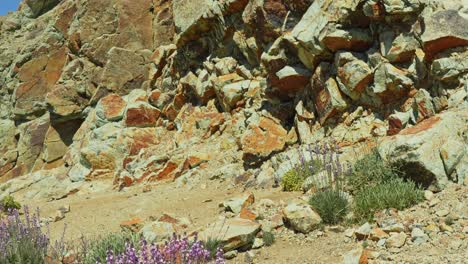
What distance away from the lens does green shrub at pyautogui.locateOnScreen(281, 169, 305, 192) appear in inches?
482

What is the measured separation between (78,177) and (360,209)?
19651 millimetres

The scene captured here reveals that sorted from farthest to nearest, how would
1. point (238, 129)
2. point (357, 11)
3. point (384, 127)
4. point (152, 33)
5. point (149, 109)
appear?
1. point (152, 33)
2. point (149, 109)
3. point (238, 129)
4. point (357, 11)
5. point (384, 127)

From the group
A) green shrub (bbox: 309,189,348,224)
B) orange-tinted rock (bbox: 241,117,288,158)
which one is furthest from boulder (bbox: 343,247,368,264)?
orange-tinted rock (bbox: 241,117,288,158)

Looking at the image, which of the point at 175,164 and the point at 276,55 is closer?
the point at 276,55

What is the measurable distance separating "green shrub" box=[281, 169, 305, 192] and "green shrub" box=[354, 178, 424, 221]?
146 inches

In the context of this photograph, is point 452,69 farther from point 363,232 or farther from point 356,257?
point 356,257

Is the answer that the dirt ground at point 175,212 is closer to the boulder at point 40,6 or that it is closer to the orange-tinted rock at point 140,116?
the orange-tinted rock at point 140,116

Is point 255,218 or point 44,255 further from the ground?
point 44,255

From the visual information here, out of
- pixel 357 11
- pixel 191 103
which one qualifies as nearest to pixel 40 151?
pixel 191 103

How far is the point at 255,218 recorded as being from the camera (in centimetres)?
947

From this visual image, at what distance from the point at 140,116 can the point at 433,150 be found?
19.0 m

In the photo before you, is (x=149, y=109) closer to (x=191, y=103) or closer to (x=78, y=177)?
(x=191, y=103)

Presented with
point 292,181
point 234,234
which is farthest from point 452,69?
point 234,234

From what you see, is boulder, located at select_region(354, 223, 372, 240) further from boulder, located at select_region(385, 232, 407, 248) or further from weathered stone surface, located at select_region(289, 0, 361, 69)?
weathered stone surface, located at select_region(289, 0, 361, 69)
